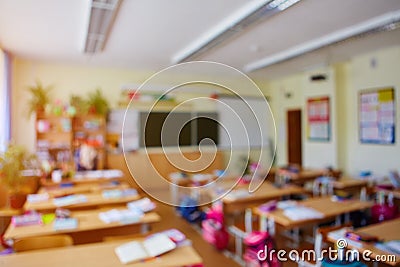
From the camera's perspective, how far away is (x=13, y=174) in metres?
3.71

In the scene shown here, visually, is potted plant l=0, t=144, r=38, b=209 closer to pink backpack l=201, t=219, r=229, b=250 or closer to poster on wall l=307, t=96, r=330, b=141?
pink backpack l=201, t=219, r=229, b=250

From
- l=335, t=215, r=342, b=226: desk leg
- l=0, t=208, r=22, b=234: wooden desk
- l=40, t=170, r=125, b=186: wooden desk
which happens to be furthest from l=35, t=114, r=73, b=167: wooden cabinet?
l=335, t=215, r=342, b=226: desk leg

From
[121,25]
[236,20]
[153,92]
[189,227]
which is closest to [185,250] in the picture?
[189,227]

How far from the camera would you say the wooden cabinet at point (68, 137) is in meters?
5.30

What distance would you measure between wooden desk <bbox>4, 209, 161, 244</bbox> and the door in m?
5.45

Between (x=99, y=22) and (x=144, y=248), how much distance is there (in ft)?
8.70

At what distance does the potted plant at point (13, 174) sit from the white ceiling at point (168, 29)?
1.64 metres

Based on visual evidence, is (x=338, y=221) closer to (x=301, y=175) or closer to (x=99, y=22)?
(x=301, y=175)

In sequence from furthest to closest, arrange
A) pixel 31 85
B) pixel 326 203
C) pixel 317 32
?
pixel 31 85 → pixel 317 32 → pixel 326 203

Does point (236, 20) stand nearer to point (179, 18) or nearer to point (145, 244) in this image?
point (179, 18)

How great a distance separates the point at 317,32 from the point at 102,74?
14.1 ft

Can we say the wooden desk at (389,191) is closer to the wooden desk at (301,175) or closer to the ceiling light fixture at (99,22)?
the wooden desk at (301,175)

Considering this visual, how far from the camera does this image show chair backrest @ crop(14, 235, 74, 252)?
2.01 m

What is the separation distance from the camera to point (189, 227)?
4.16m
